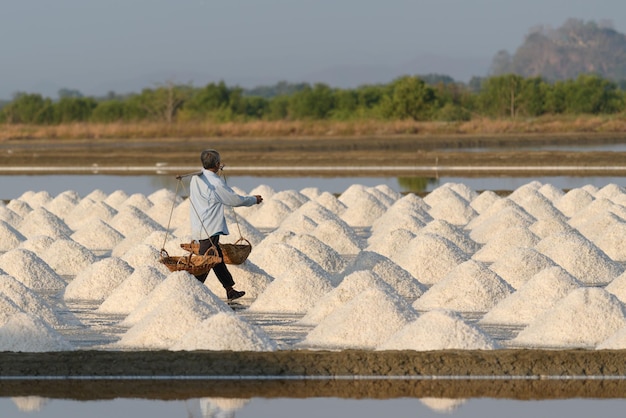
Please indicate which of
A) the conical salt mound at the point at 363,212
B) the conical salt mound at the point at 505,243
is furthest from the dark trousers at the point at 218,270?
the conical salt mound at the point at 363,212

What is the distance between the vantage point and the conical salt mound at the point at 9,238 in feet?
48.8

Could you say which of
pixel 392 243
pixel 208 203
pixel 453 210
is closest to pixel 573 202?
pixel 453 210

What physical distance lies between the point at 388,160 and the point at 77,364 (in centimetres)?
2323

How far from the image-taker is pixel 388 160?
30.5 meters

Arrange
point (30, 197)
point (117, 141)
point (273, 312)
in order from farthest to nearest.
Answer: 1. point (117, 141)
2. point (30, 197)
3. point (273, 312)

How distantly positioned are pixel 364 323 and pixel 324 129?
40.1 m

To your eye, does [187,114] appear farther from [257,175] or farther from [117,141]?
[257,175]

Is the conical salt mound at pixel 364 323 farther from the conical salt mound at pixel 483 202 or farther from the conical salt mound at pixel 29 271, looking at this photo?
the conical salt mound at pixel 483 202

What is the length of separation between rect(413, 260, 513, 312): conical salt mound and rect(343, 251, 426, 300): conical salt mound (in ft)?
1.57

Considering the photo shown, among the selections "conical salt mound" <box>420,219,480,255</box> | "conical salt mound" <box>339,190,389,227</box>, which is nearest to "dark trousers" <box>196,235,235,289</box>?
"conical salt mound" <box>420,219,480,255</box>

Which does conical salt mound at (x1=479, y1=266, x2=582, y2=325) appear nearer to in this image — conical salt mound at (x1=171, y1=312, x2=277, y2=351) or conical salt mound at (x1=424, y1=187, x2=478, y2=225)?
conical salt mound at (x1=171, y1=312, x2=277, y2=351)

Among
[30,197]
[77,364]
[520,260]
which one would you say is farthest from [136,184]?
[77,364]

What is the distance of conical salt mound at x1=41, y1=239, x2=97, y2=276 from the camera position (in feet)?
42.2

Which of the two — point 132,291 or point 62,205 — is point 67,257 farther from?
Answer: point 62,205
